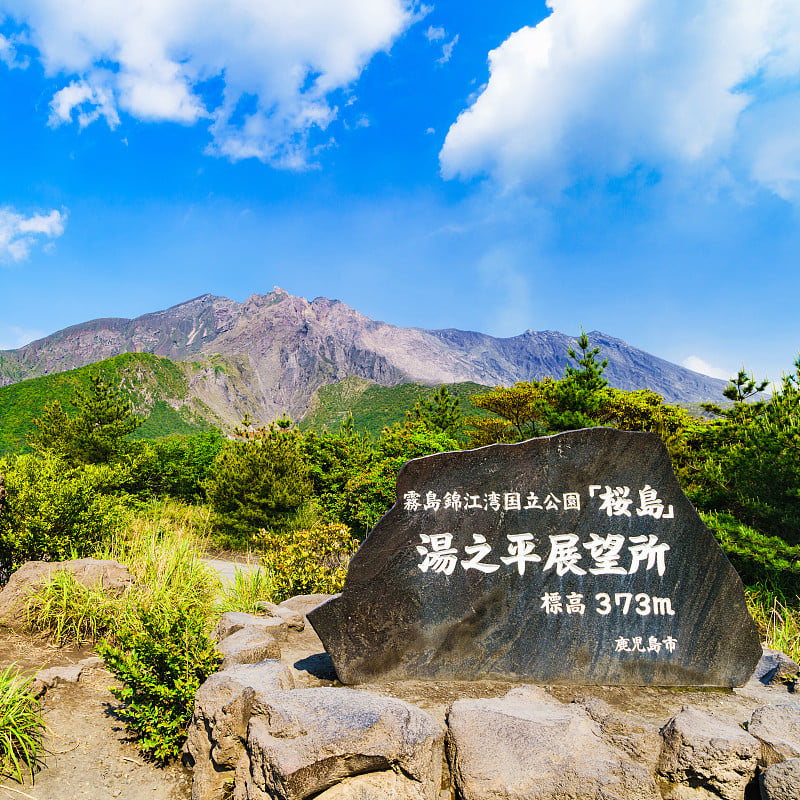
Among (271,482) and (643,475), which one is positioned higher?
(643,475)

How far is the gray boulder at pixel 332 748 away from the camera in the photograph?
231 centimetres

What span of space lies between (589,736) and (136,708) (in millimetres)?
2610

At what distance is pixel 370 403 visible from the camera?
6066cm

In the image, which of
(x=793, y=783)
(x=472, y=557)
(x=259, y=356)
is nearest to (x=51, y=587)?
(x=472, y=557)

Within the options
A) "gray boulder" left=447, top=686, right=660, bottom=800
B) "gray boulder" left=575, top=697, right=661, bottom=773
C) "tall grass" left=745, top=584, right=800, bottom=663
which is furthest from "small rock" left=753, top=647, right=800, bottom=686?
"gray boulder" left=447, top=686, right=660, bottom=800

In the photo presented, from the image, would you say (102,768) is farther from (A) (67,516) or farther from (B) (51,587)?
(A) (67,516)

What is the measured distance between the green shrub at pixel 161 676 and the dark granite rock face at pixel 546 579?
79cm

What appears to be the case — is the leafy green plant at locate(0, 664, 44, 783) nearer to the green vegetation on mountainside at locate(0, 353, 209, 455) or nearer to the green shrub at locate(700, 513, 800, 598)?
the green shrub at locate(700, 513, 800, 598)

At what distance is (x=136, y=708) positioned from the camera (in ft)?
10.3

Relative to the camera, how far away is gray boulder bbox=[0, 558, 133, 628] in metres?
4.62

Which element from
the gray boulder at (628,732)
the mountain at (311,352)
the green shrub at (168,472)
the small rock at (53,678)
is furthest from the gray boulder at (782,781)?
the mountain at (311,352)

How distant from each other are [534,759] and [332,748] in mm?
965

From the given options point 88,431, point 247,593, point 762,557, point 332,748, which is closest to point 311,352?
point 88,431

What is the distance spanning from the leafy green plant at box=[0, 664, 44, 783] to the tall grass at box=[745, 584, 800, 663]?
18.1 feet
